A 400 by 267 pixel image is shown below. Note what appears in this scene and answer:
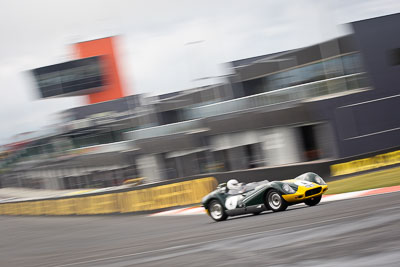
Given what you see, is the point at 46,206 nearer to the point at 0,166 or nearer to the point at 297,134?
the point at 297,134

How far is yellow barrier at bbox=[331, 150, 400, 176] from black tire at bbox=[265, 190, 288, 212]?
26.9ft

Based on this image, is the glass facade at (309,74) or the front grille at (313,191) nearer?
the front grille at (313,191)

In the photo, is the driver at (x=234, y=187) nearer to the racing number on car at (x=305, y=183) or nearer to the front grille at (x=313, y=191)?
the racing number on car at (x=305, y=183)

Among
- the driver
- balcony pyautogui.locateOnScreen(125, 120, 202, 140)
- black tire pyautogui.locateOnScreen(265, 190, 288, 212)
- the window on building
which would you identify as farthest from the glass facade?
black tire pyautogui.locateOnScreen(265, 190, 288, 212)

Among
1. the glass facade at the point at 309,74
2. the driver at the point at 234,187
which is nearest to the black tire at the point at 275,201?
the driver at the point at 234,187

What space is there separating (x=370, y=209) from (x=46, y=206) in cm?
2210

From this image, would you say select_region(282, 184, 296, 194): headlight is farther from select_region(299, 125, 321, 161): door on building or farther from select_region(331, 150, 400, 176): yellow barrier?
select_region(299, 125, 321, 161): door on building

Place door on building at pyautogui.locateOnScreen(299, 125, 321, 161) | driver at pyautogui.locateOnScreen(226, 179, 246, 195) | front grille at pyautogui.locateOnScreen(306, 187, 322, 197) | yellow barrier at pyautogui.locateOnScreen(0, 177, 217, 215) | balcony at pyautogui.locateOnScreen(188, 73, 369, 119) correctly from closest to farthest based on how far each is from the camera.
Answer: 1. front grille at pyautogui.locateOnScreen(306, 187, 322, 197)
2. driver at pyautogui.locateOnScreen(226, 179, 246, 195)
3. yellow barrier at pyautogui.locateOnScreen(0, 177, 217, 215)
4. balcony at pyautogui.locateOnScreen(188, 73, 369, 119)
5. door on building at pyautogui.locateOnScreen(299, 125, 321, 161)

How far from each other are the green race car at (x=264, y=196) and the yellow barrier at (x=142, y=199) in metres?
7.86

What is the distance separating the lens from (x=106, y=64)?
64.8 metres

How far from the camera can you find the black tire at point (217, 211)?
47.6ft

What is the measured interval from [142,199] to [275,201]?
430 inches

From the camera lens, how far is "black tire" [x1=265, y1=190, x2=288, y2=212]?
13164 mm

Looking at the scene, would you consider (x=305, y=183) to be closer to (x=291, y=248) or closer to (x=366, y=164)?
(x=291, y=248)
